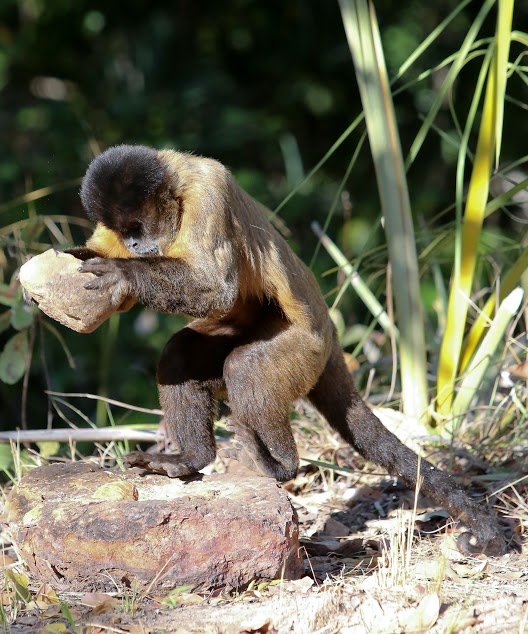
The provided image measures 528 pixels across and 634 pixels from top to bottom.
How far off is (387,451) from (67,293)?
1603mm

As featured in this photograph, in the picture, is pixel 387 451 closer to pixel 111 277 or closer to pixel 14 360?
pixel 111 277

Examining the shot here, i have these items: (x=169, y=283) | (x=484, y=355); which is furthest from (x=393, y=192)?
(x=169, y=283)

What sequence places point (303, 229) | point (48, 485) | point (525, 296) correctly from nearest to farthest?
1. point (48, 485)
2. point (525, 296)
3. point (303, 229)

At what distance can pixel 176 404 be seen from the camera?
3.93 meters

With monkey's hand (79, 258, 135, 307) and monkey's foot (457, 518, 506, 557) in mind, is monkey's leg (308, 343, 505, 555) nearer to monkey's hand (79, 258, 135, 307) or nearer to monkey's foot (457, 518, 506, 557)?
monkey's foot (457, 518, 506, 557)

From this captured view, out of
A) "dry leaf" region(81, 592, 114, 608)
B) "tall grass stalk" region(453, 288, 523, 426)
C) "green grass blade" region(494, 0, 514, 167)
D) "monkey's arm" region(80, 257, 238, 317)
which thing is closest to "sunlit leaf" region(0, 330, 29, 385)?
"monkey's arm" region(80, 257, 238, 317)

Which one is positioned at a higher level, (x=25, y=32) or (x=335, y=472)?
(x=25, y=32)

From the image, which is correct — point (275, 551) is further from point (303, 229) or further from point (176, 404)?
point (303, 229)

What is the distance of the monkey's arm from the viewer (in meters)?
3.31

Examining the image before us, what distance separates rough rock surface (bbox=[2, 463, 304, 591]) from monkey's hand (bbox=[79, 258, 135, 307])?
769 mm

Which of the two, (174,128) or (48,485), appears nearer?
(48,485)

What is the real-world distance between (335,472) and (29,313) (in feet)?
6.20

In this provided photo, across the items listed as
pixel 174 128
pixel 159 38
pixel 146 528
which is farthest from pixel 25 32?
pixel 146 528

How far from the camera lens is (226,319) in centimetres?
404
